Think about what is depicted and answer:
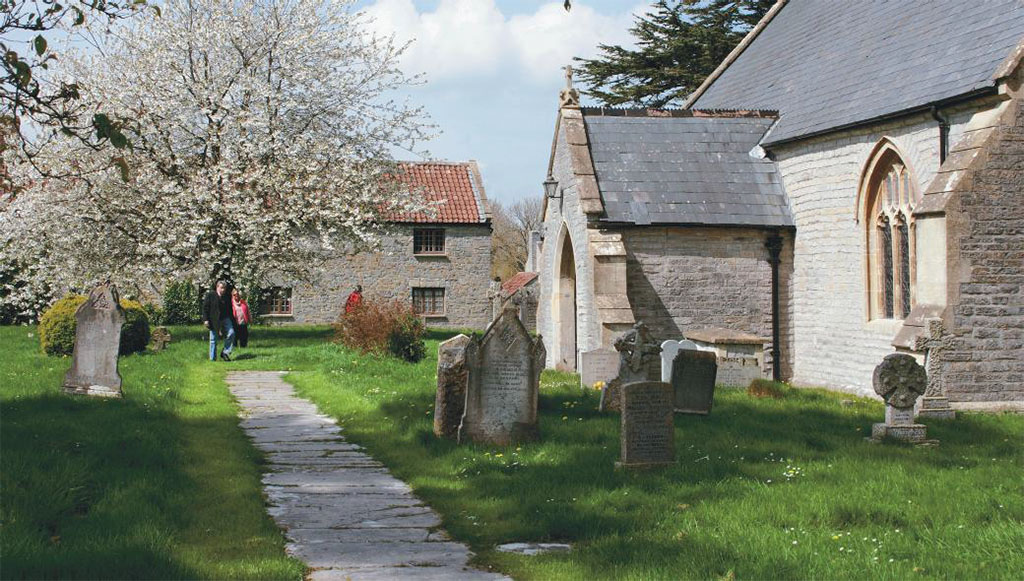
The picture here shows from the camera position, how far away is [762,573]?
5297mm

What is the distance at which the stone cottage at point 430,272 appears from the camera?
1521 inches

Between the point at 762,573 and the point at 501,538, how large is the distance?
6.22 feet

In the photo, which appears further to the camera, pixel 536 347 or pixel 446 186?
pixel 446 186

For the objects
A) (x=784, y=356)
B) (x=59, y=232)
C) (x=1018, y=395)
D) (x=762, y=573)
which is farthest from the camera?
(x=59, y=232)

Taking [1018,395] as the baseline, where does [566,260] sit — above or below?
above

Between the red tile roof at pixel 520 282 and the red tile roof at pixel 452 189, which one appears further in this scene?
the red tile roof at pixel 520 282

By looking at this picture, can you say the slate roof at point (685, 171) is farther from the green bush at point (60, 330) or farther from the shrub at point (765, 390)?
the green bush at point (60, 330)

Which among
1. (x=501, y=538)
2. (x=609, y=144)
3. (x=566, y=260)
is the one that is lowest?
(x=501, y=538)

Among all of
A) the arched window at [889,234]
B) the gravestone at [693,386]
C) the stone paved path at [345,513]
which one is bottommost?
the stone paved path at [345,513]

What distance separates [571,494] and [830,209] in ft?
36.0

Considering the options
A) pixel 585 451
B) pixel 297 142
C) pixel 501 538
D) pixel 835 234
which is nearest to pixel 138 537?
pixel 501 538

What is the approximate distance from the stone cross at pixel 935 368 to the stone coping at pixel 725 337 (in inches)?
144

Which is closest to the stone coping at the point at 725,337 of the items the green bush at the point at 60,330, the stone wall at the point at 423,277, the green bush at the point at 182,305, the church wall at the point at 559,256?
the church wall at the point at 559,256

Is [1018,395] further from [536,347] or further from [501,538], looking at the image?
[501,538]
